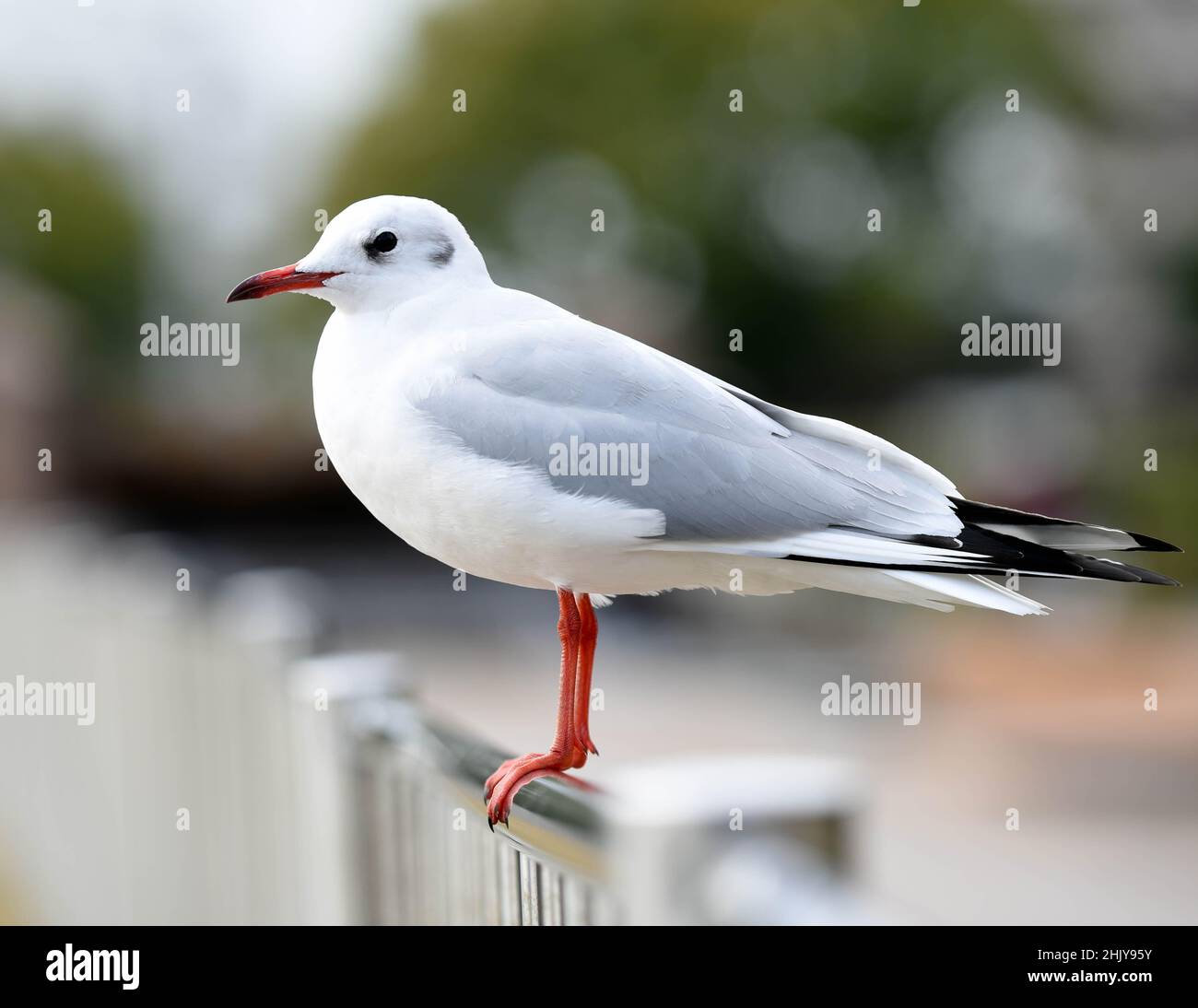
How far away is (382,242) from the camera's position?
7.84 ft

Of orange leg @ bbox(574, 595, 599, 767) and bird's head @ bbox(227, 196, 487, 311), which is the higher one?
bird's head @ bbox(227, 196, 487, 311)

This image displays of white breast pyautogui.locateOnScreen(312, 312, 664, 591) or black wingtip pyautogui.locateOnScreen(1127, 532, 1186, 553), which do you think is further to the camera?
white breast pyautogui.locateOnScreen(312, 312, 664, 591)

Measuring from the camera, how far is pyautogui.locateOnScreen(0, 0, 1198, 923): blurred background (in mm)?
8352

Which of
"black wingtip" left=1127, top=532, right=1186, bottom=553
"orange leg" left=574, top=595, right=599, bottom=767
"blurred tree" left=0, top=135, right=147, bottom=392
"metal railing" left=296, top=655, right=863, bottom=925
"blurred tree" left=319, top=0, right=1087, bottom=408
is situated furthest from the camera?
"blurred tree" left=0, top=135, right=147, bottom=392

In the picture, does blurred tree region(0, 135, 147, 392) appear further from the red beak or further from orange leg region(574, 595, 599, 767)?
the red beak

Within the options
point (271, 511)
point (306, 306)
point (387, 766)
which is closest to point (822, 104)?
point (306, 306)

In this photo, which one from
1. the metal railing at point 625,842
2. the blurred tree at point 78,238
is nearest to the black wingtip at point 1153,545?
the metal railing at point 625,842

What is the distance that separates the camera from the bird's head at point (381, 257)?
93.0 inches

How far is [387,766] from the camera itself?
3324 mm

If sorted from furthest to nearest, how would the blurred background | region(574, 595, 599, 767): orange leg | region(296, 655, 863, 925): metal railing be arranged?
the blurred background → region(574, 595, 599, 767): orange leg → region(296, 655, 863, 925): metal railing

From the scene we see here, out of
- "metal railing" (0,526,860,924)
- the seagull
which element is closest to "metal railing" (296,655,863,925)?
"metal railing" (0,526,860,924)

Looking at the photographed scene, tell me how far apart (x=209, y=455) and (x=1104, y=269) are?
1242 centimetres

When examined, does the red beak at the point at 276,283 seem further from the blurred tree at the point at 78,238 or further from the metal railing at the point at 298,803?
the blurred tree at the point at 78,238

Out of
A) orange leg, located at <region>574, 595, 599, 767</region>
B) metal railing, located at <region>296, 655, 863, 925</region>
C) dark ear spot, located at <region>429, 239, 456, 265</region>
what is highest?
dark ear spot, located at <region>429, 239, 456, 265</region>
